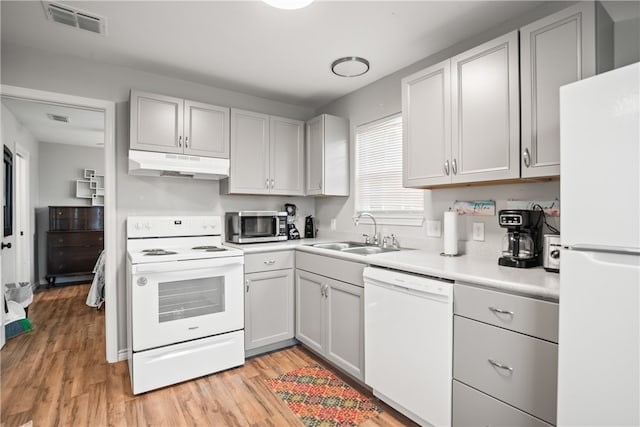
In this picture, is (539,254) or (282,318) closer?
(539,254)

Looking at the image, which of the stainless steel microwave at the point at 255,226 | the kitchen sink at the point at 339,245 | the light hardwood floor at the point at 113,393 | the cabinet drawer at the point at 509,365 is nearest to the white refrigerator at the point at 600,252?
the cabinet drawer at the point at 509,365

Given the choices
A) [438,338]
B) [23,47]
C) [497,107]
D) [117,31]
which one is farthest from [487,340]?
[23,47]

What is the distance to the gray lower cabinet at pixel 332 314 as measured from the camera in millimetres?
2244

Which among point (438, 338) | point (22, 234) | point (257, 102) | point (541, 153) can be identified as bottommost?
point (438, 338)

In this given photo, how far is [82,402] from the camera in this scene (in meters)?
2.12

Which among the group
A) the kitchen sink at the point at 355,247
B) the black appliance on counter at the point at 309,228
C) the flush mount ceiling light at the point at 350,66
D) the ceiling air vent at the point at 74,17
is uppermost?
the ceiling air vent at the point at 74,17

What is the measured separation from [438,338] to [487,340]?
9.5 inches

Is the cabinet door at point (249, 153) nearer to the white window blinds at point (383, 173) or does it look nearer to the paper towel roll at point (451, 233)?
the white window blinds at point (383, 173)

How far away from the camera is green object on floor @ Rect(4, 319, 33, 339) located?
10.2ft

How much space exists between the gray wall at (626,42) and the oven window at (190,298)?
8.81ft

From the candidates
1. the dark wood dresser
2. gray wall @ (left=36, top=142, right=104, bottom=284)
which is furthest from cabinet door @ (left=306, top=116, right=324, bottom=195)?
gray wall @ (left=36, top=142, right=104, bottom=284)

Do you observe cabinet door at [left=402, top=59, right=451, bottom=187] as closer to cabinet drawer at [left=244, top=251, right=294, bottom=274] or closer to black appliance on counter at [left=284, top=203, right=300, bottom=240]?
cabinet drawer at [left=244, top=251, right=294, bottom=274]

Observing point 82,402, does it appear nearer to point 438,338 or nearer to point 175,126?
point 175,126

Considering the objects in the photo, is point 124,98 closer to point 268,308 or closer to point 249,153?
point 249,153
